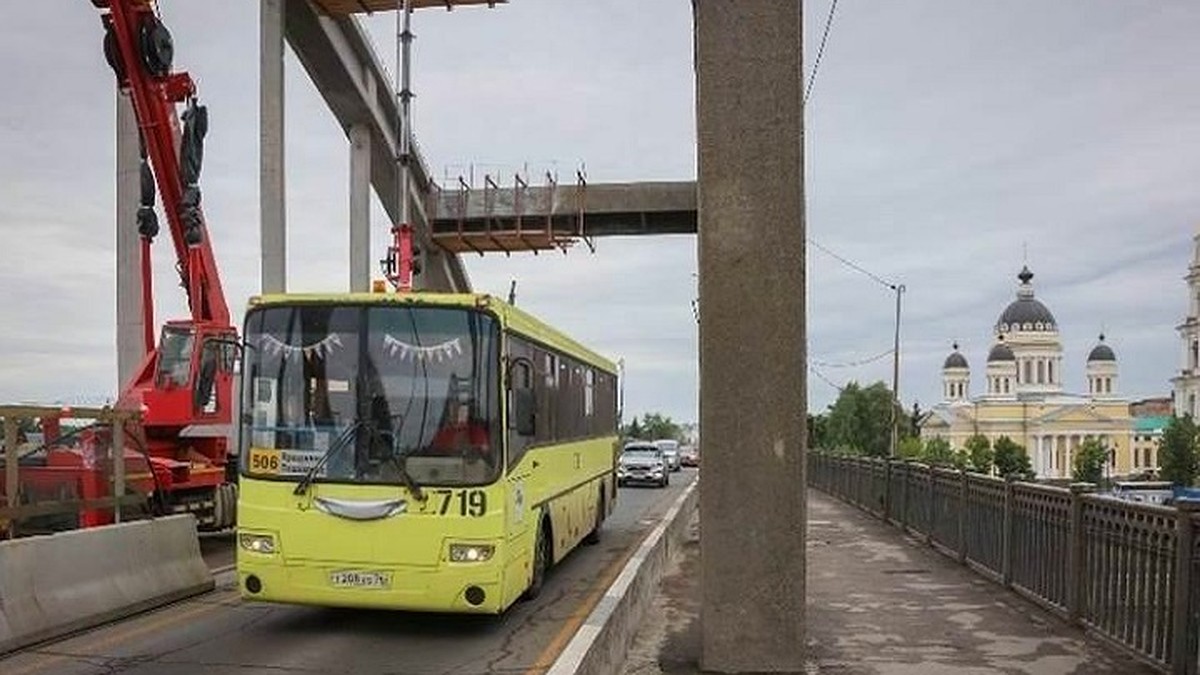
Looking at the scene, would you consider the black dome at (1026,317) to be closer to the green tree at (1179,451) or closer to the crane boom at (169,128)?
the green tree at (1179,451)

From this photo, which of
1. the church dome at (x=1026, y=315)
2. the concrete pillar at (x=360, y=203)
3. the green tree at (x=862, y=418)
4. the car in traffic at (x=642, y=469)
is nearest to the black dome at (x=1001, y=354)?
the church dome at (x=1026, y=315)

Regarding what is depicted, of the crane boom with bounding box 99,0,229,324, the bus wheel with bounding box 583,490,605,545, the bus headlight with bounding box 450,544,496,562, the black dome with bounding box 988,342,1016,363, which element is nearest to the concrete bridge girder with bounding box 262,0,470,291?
the crane boom with bounding box 99,0,229,324

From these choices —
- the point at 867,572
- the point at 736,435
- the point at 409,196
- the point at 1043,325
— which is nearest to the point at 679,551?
the point at 867,572

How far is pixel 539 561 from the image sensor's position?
1164 centimetres

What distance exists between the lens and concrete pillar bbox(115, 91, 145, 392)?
75.4 feet

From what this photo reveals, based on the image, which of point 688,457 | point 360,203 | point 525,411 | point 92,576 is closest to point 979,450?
point 688,457

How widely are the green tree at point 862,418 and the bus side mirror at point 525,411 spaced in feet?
303

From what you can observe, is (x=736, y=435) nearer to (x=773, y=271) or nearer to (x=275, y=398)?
(x=773, y=271)

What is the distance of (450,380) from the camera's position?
373 inches

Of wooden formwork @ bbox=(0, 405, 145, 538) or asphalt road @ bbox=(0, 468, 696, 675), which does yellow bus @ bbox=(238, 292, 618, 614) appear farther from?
wooden formwork @ bbox=(0, 405, 145, 538)

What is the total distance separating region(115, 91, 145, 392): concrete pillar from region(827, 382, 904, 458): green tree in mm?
83257

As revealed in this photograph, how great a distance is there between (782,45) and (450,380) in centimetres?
380

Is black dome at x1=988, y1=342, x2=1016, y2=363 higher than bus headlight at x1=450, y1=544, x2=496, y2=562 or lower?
higher

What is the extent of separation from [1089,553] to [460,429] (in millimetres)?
5116
